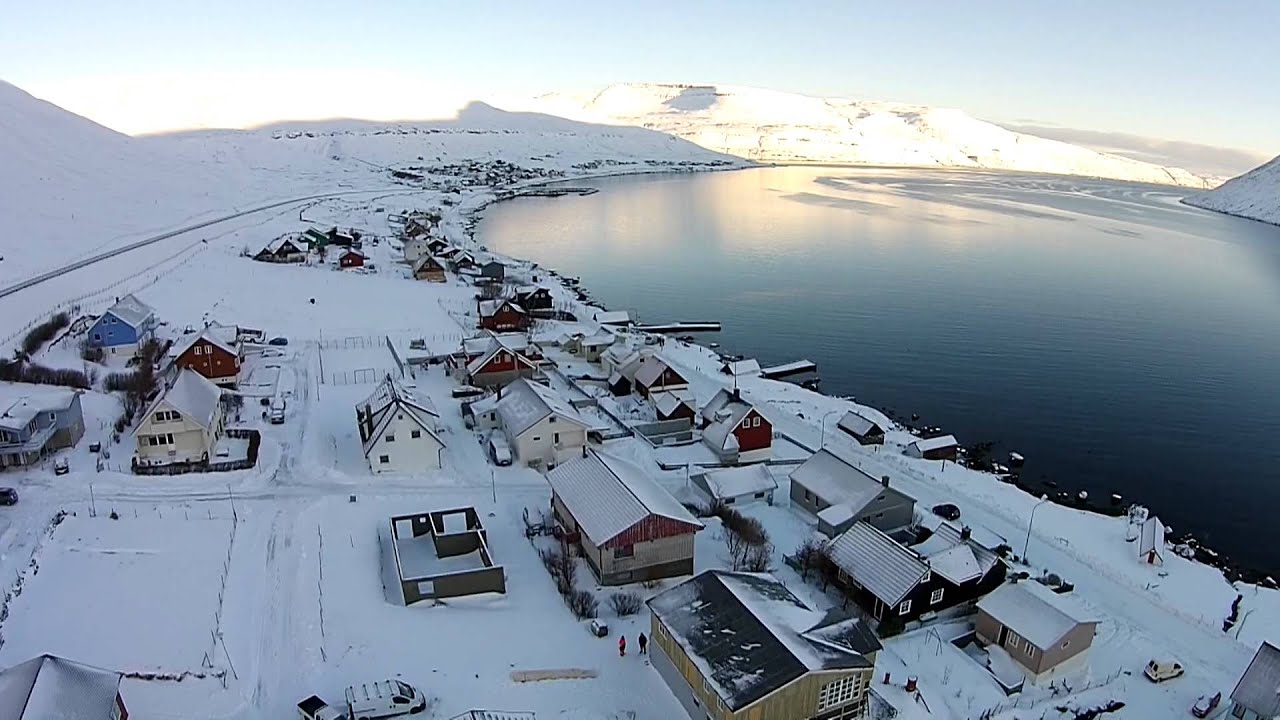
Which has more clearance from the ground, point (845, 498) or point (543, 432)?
point (543, 432)

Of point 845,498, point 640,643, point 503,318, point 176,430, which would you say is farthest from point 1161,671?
point 503,318

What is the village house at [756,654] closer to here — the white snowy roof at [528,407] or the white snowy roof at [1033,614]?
the white snowy roof at [1033,614]

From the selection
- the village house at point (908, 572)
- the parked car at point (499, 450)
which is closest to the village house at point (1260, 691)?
the village house at point (908, 572)

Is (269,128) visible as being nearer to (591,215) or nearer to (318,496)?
(591,215)

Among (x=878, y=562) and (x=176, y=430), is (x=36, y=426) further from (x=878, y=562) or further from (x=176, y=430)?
(x=878, y=562)

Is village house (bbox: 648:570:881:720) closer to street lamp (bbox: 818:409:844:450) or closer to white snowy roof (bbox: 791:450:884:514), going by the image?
white snowy roof (bbox: 791:450:884:514)

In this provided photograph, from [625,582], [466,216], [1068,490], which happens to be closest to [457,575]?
[625,582]

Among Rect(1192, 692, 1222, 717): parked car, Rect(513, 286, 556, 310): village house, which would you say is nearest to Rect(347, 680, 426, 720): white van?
Rect(1192, 692, 1222, 717): parked car

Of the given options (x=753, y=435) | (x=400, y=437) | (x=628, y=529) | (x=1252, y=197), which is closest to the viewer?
(x=628, y=529)
